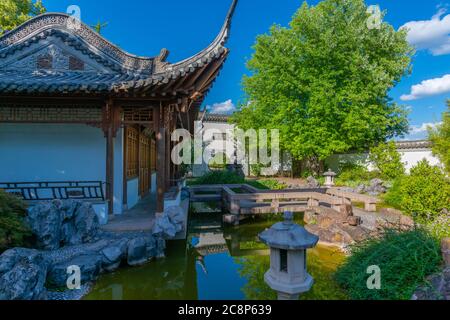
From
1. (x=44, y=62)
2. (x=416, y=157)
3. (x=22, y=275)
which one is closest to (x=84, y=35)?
(x=44, y=62)

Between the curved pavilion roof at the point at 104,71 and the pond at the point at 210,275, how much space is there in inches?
125

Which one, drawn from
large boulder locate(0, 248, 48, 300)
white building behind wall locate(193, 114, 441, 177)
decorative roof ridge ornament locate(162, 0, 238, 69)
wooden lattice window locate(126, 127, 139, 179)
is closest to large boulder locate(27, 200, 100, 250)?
large boulder locate(0, 248, 48, 300)

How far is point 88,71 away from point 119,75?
2.90ft

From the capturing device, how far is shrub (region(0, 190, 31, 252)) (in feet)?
12.2

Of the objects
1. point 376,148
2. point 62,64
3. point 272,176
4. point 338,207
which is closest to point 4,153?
point 62,64

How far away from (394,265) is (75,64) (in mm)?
8068

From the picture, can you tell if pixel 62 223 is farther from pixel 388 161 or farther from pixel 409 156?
pixel 409 156

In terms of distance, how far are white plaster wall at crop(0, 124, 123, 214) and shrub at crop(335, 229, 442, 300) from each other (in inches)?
203

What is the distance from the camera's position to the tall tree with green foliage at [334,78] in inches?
563

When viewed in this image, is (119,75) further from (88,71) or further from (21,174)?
(21,174)

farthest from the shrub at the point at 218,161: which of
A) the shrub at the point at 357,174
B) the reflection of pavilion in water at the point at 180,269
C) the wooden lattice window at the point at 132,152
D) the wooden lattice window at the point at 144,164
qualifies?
the reflection of pavilion in water at the point at 180,269

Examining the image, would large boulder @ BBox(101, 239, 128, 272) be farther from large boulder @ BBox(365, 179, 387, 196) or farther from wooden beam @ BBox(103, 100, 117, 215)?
large boulder @ BBox(365, 179, 387, 196)

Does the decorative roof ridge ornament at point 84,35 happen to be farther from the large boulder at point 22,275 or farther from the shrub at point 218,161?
the shrub at point 218,161

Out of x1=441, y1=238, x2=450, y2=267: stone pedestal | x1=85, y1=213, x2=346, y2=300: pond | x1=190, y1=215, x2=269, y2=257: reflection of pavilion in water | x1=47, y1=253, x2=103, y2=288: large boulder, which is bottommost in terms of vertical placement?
x1=190, y1=215, x2=269, y2=257: reflection of pavilion in water
